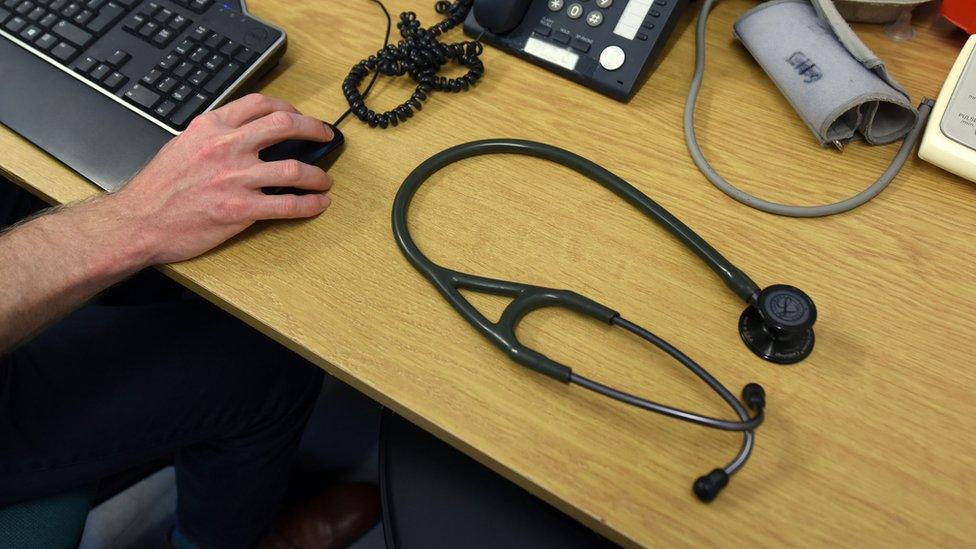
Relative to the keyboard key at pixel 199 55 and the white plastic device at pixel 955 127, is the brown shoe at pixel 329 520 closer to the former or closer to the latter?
the keyboard key at pixel 199 55

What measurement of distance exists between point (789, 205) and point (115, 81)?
63cm

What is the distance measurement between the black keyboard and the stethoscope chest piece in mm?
502

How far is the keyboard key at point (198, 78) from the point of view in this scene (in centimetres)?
64

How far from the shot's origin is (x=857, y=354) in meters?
0.51

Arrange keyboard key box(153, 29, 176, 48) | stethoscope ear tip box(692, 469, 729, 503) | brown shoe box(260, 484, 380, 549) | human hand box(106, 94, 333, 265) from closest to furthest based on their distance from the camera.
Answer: stethoscope ear tip box(692, 469, 729, 503)
human hand box(106, 94, 333, 265)
keyboard key box(153, 29, 176, 48)
brown shoe box(260, 484, 380, 549)

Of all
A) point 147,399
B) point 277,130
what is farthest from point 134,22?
point 147,399

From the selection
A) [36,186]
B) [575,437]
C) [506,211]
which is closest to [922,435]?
[575,437]

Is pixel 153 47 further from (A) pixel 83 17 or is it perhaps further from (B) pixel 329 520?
(B) pixel 329 520

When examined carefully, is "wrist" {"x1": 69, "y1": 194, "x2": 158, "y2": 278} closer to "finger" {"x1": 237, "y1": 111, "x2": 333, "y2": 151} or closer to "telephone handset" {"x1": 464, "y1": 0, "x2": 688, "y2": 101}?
"finger" {"x1": 237, "y1": 111, "x2": 333, "y2": 151}

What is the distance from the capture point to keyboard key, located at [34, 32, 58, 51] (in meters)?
0.68

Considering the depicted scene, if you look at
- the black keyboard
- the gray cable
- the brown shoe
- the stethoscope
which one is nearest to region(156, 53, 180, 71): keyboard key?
the black keyboard

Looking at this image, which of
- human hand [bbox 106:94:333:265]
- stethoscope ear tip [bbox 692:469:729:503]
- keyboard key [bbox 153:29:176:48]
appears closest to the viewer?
stethoscope ear tip [bbox 692:469:729:503]

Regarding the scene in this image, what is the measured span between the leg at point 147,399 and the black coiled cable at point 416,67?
12.4 inches

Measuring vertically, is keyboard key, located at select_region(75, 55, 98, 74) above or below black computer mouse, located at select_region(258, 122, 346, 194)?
below
